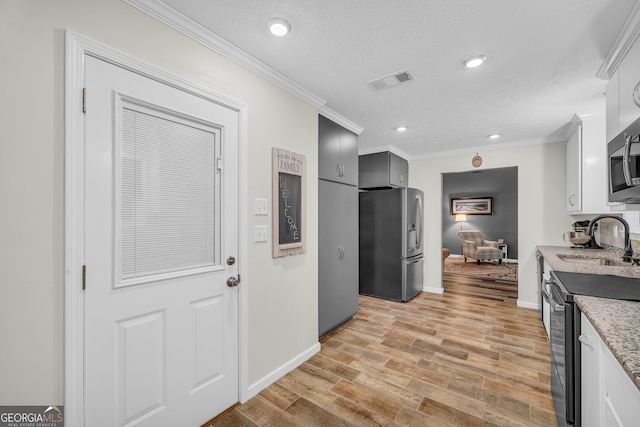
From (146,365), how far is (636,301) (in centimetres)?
241

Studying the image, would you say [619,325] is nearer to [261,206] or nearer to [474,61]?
[474,61]

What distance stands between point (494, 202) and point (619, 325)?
8.44 m

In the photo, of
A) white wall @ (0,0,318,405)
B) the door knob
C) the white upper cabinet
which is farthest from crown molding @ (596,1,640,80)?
the door knob

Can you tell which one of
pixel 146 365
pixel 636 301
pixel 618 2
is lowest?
pixel 146 365

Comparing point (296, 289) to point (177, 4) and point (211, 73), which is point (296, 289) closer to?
point (211, 73)

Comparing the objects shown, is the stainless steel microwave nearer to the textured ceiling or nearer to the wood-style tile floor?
the textured ceiling

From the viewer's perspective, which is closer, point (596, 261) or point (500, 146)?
point (596, 261)

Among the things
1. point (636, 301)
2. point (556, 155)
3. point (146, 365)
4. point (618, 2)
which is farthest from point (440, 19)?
point (556, 155)

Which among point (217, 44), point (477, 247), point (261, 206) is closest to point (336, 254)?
point (261, 206)

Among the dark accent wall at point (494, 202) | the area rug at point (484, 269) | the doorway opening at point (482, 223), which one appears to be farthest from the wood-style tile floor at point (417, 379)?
the dark accent wall at point (494, 202)

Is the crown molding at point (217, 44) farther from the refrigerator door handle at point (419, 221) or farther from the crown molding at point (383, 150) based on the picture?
the refrigerator door handle at point (419, 221)

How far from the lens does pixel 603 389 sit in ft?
3.34

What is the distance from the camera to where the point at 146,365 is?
4.69 ft

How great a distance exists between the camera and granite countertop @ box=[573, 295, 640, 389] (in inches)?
30.0
